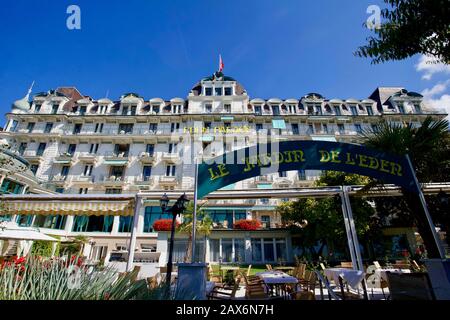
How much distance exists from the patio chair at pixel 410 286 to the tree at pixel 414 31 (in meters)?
4.76

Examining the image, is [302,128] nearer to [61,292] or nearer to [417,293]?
[417,293]

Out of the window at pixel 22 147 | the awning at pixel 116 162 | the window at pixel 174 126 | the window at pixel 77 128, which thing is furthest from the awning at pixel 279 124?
the window at pixel 22 147

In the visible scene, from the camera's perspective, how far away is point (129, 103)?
3072 cm

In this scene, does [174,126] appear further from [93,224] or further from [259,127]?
[93,224]

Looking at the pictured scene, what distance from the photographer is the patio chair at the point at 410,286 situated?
15.1 ft

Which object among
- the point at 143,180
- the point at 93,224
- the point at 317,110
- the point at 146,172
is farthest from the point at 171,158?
the point at 317,110

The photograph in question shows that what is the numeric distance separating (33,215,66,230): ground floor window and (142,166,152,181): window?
9385 millimetres

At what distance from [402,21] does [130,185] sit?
87.1ft

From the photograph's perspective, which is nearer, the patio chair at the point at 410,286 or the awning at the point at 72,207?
the patio chair at the point at 410,286

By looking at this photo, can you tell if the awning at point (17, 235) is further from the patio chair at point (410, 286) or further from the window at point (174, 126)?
the window at point (174, 126)

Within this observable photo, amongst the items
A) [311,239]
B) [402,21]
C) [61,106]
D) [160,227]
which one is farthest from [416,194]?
[61,106]

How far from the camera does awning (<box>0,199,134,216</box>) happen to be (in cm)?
813

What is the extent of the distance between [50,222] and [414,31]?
3090cm

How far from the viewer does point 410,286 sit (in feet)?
16.4
